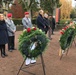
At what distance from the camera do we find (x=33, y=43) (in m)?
6.91

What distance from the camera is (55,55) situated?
10.4 meters

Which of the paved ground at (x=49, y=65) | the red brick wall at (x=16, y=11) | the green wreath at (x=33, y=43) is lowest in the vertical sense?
the red brick wall at (x=16, y=11)

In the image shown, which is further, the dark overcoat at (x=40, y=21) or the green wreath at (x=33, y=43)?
the dark overcoat at (x=40, y=21)

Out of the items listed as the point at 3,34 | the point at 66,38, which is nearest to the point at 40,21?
the point at 66,38

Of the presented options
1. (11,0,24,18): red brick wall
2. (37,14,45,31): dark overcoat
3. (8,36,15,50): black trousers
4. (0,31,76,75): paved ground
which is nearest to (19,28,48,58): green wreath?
(0,31,76,75): paved ground

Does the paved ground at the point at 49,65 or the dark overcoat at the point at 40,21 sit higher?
the dark overcoat at the point at 40,21

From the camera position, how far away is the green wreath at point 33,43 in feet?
22.4

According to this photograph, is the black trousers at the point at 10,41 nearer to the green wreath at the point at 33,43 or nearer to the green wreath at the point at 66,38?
the green wreath at the point at 66,38

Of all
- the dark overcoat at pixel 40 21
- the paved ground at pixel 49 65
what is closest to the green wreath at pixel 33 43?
the paved ground at pixel 49 65

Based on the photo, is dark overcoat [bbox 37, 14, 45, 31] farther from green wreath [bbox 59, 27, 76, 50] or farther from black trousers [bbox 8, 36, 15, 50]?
green wreath [bbox 59, 27, 76, 50]

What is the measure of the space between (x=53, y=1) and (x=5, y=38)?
23.4 m

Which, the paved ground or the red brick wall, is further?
the red brick wall

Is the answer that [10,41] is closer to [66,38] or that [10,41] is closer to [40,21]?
[40,21]

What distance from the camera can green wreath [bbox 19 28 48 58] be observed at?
6.84 m
